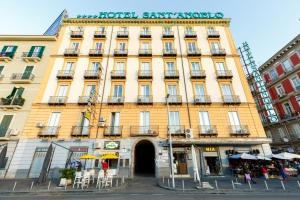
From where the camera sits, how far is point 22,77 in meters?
20.7

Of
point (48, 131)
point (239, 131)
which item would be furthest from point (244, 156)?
point (48, 131)

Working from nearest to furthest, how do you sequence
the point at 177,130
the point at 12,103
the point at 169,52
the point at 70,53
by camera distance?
the point at 177,130
the point at 12,103
the point at 70,53
the point at 169,52

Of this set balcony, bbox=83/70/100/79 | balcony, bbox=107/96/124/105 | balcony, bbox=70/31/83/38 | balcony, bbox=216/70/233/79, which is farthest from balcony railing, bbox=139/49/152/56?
balcony, bbox=216/70/233/79

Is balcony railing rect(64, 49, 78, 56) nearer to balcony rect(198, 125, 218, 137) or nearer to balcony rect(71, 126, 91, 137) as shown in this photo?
balcony rect(71, 126, 91, 137)

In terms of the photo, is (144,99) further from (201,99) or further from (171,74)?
(201,99)

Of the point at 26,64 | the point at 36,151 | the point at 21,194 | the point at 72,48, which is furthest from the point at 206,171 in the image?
the point at 26,64

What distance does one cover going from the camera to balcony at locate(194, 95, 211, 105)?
19156 mm

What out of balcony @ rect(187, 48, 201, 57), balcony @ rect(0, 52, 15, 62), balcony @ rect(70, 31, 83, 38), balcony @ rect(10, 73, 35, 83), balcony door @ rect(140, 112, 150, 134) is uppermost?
balcony @ rect(70, 31, 83, 38)

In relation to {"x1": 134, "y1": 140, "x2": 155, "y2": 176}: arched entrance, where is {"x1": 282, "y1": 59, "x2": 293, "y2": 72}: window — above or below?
above

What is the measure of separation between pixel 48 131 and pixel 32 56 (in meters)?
12.9

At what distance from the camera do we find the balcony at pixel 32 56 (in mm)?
22031

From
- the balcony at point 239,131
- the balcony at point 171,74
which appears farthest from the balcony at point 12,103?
the balcony at point 239,131

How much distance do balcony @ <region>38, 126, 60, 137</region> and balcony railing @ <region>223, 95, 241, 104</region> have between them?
2093 cm

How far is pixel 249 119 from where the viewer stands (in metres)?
18.5
